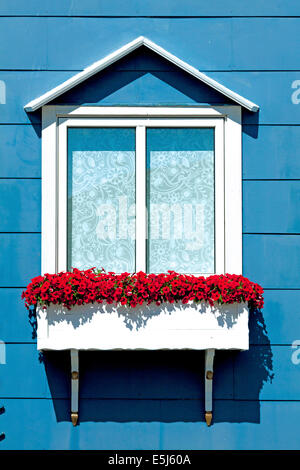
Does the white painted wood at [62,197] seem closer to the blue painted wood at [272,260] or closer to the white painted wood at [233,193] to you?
the white painted wood at [233,193]

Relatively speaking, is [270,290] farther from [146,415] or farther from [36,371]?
[36,371]

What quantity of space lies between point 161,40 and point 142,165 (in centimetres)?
79

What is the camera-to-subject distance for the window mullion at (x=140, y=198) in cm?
391

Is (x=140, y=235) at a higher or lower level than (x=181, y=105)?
lower

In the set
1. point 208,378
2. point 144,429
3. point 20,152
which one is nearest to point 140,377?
point 144,429

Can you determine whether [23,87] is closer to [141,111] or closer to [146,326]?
[141,111]

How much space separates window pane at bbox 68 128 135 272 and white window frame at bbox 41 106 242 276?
50mm

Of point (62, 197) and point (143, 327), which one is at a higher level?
point (62, 197)

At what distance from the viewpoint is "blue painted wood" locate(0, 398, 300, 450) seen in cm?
387

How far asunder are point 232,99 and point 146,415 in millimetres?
1958

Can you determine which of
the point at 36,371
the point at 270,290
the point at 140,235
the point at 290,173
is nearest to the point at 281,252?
the point at 270,290

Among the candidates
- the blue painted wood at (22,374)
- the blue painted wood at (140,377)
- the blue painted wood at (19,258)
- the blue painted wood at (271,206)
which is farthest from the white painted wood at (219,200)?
the blue painted wood at (22,374)

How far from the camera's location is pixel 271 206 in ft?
12.9
